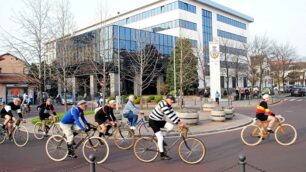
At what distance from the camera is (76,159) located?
28.6 feet

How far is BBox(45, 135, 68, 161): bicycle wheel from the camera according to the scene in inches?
340

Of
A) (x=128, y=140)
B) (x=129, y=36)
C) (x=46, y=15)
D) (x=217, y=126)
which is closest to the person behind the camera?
(x=128, y=140)

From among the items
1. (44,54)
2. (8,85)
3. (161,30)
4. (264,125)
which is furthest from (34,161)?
(161,30)

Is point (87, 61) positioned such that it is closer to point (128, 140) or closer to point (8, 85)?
point (128, 140)

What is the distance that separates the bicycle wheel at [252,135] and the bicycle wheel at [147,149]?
143 inches

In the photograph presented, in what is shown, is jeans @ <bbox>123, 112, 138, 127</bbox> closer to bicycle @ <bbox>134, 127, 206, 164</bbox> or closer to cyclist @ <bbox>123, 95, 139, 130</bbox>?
cyclist @ <bbox>123, 95, 139, 130</bbox>

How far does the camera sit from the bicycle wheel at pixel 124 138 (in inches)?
403

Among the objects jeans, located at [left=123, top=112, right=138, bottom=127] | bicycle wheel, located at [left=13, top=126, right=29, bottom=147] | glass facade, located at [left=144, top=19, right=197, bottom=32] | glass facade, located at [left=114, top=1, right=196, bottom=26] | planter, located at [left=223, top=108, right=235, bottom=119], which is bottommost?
bicycle wheel, located at [left=13, top=126, right=29, bottom=147]

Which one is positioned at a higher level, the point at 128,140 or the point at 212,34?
the point at 212,34

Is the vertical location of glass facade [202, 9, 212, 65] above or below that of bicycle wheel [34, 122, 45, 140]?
above

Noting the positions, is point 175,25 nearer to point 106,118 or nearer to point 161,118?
point 106,118

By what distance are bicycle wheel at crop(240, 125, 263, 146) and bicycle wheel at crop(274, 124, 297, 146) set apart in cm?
55

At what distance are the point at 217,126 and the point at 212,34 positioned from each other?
52.2 m

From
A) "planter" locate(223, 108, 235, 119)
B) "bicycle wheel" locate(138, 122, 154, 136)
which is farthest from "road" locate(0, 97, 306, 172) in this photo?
"planter" locate(223, 108, 235, 119)
